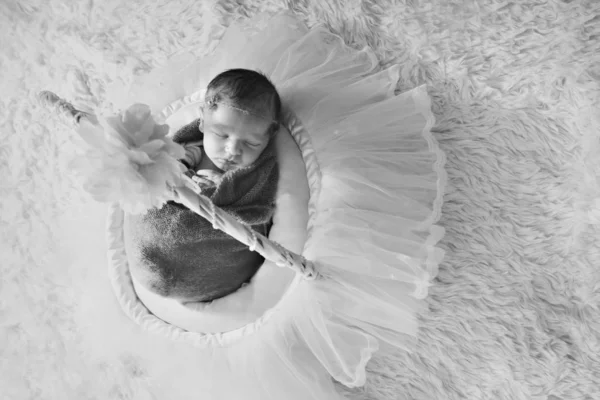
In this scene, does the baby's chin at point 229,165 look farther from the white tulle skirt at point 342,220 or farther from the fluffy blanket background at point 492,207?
the fluffy blanket background at point 492,207

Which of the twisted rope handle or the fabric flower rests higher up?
the fabric flower

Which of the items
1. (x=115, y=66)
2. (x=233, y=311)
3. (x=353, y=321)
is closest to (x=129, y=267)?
(x=233, y=311)

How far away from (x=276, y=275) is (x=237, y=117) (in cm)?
29

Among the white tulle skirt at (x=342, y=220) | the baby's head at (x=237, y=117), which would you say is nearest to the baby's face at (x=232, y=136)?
the baby's head at (x=237, y=117)

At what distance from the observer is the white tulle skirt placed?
102 centimetres

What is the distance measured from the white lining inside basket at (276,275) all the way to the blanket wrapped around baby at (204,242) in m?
0.02

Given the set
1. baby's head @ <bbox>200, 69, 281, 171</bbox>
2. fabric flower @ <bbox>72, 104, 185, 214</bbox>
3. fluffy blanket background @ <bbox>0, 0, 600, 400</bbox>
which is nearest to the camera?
fabric flower @ <bbox>72, 104, 185, 214</bbox>

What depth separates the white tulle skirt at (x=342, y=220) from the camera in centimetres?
102

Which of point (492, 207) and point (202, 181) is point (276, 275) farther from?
point (492, 207)

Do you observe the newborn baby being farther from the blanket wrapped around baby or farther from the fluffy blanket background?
the fluffy blanket background

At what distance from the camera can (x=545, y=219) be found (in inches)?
44.8

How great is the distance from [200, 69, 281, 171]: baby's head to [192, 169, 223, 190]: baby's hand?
26mm

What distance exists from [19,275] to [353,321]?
882 mm

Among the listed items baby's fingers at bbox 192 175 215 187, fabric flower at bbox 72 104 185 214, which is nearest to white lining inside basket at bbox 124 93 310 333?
baby's fingers at bbox 192 175 215 187
